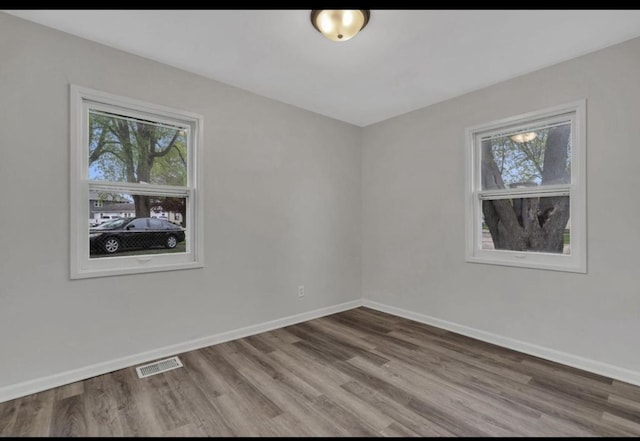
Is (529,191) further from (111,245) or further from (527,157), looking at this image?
(111,245)


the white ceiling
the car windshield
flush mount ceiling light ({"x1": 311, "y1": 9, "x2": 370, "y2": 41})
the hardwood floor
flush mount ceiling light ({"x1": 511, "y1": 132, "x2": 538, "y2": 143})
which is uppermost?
the white ceiling

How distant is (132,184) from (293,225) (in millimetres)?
1655

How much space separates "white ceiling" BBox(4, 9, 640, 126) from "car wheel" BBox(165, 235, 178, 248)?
153 cm

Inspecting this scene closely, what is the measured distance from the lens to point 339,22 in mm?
1989

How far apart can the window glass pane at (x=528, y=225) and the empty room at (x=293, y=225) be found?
0.02 meters

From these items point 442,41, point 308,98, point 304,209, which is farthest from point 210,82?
point 442,41

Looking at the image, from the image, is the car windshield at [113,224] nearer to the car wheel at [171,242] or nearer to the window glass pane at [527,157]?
the car wheel at [171,242]

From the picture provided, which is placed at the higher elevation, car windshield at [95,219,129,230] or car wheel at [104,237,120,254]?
car windshield at [95,219,129,230]

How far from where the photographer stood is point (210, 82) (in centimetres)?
292

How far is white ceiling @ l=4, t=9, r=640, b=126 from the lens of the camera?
203cm

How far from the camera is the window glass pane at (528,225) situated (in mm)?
2678

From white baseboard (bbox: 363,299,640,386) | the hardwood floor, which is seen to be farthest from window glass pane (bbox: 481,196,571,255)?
the hardwood floor

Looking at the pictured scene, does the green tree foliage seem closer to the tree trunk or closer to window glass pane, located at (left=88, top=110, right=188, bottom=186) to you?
window glass pane, located at (left=88, top=110, right=188, bottom=186)

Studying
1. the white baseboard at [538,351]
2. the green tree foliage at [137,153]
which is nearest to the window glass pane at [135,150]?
the green tree foliage at [137,153]
